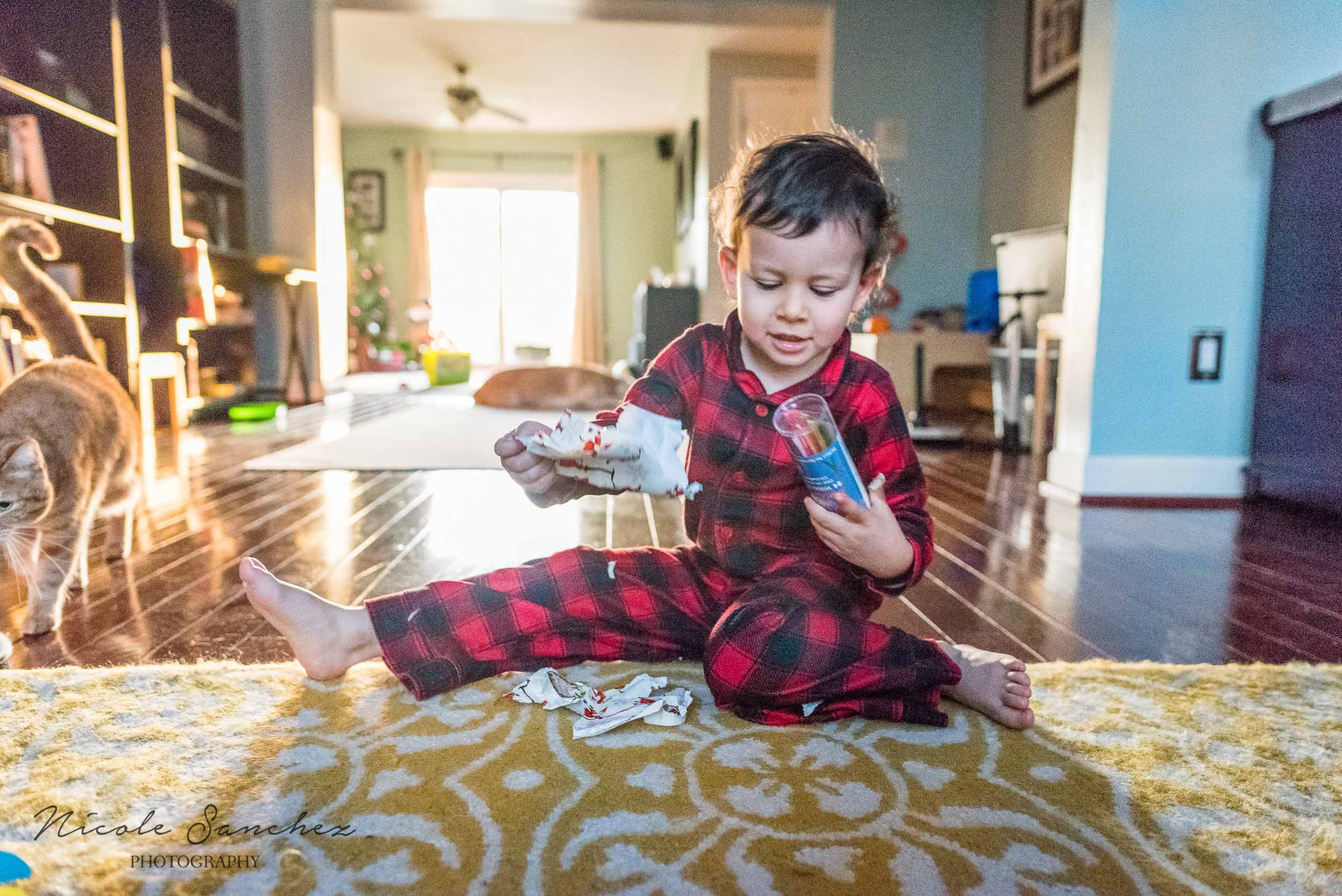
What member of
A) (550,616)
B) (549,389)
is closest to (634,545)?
(550,616)

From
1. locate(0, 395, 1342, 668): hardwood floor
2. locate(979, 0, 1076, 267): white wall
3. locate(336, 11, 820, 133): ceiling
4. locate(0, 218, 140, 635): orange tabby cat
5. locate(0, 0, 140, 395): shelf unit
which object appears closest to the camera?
locate(0, 218, 140, 635): orange tabby cat

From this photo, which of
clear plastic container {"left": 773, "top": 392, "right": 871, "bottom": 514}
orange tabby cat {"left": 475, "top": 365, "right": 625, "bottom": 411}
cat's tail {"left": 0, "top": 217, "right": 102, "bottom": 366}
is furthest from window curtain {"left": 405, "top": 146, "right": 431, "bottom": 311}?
clear plastic container {"left": 773, "top": 392, "right": 871, "bottom": 514}

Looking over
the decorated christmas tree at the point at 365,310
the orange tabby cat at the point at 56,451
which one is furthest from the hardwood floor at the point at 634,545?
the decorated christmas tree at the point at 365,310

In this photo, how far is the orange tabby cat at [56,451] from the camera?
1.01 m

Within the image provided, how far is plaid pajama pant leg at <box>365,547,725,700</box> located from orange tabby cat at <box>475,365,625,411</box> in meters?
3.39

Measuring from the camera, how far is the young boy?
827 millimetres


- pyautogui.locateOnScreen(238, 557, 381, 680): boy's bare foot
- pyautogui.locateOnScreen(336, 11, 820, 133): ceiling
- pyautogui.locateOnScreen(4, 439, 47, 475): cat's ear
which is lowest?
pyautogui.locateOnScreen(238, 557, 381, 680): boy's bare foot

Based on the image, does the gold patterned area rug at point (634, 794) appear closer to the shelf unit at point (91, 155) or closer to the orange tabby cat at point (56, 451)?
the orange tabby cat at point (56, 451)

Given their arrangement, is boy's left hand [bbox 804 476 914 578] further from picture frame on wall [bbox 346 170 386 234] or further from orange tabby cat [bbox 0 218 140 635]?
picture frame on wall [bbox 346 170 386 234]

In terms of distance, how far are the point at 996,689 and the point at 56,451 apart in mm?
1170

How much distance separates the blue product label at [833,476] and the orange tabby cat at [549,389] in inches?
142

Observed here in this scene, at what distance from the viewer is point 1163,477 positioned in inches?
Result: 86.2

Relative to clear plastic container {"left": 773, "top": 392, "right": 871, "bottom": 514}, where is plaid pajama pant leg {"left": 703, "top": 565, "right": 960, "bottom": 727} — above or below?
below

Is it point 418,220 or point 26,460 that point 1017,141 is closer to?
point 26,460
